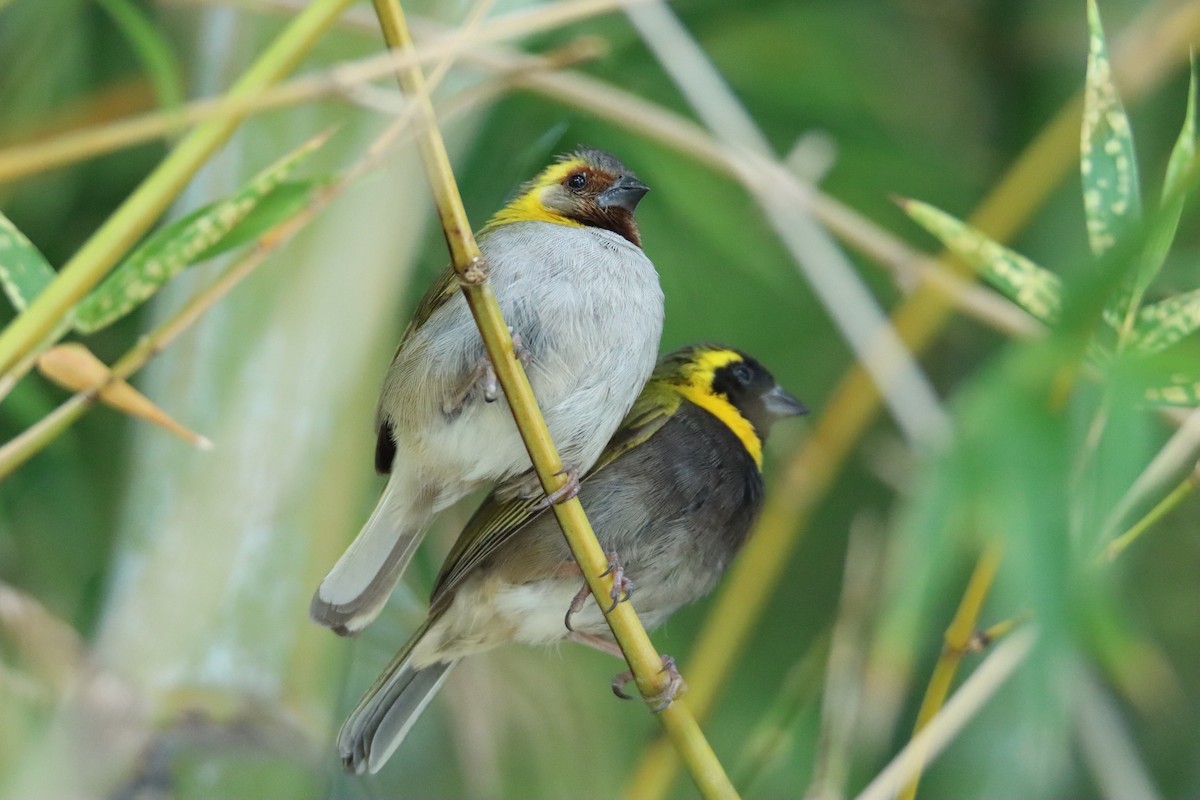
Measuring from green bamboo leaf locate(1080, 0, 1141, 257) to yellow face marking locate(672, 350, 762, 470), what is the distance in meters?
1.09

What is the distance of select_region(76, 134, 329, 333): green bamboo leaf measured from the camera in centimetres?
123

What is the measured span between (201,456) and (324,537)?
0.77 ft

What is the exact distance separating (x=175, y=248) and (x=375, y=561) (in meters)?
0.60

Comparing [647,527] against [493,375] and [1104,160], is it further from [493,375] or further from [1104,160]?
[1104,160]

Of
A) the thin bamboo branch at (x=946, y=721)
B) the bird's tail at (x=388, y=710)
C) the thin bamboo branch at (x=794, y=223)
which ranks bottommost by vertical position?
the bird's tail at (x=388, y=710)

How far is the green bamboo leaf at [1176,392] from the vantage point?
1.13 meters

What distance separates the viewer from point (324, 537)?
6.42 ft

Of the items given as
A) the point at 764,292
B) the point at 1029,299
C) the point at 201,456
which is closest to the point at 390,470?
the point at 201,456

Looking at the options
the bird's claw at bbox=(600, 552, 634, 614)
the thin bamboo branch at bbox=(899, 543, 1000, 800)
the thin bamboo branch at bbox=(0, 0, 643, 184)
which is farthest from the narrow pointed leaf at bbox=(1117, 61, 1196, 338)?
the thin bamboo branch at bbox=(0, 0, 643, 184)

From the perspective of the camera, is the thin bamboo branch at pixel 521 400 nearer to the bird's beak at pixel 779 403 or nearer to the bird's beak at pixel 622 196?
the bird's beak at pixel 622 196

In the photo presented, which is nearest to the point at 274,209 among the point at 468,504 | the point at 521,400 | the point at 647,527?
the point at 521,400

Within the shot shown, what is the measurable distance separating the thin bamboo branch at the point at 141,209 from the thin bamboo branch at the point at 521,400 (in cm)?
22

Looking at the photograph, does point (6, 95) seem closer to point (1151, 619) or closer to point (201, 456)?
point (201, 456)

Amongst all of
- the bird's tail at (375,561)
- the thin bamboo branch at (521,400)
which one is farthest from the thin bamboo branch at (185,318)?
the bird's tail at (375,561)
